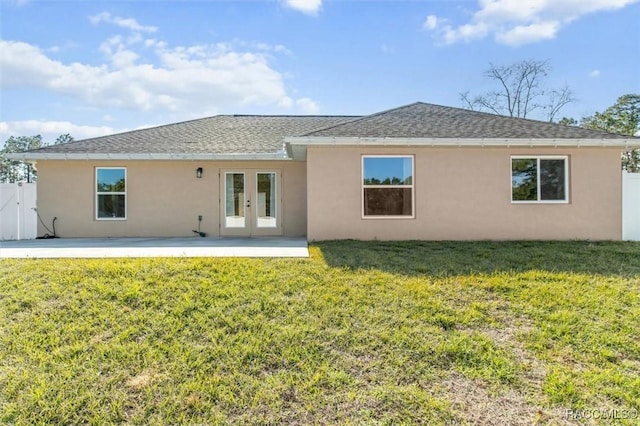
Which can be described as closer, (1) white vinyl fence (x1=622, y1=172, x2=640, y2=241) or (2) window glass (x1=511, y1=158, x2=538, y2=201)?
(2) window glass (x1=511, y1=158, x2=538, y2=201)

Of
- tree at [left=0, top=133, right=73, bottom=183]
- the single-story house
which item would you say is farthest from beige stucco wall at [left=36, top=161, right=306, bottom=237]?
tree at [left=0, top=133, right=73, bottom=183]

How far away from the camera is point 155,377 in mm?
3545

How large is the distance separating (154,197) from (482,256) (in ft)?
32.8

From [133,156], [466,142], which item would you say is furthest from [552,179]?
[133,156]

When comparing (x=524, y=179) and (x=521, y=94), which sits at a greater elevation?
(x=521, y=94)

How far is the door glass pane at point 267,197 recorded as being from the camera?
38.8ft

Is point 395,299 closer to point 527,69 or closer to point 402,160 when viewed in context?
point 402,160

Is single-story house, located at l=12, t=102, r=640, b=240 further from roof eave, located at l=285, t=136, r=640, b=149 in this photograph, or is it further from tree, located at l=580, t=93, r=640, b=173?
tree, located at l=580, t=93, r=640, b=173

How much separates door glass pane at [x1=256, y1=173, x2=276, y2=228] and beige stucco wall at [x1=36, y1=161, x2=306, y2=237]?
32 centimetres

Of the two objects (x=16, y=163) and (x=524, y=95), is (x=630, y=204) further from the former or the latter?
(x=16, y=163)

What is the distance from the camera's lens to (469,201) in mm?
9352

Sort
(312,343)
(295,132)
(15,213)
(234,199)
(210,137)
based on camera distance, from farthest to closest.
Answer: (295,132)
(210,137)
(234,199)
(15,213)
(312,343)

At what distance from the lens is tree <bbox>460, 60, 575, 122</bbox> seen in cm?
2759

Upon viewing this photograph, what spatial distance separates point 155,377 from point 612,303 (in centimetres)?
603
